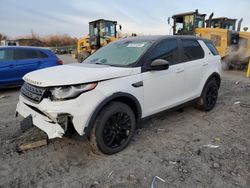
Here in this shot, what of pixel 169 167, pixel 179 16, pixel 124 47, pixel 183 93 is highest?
pixel 179 16

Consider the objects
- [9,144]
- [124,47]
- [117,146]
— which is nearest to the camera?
[117,146]

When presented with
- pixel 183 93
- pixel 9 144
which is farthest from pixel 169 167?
pixel 9 144

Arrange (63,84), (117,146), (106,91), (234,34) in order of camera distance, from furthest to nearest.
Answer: (234,34)
(117,146)
(106,91)
(63,84)

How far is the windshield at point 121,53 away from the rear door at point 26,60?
13.5 ft

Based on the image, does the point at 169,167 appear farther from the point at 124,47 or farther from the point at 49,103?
the point at 124,47

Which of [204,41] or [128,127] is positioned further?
[204,41]

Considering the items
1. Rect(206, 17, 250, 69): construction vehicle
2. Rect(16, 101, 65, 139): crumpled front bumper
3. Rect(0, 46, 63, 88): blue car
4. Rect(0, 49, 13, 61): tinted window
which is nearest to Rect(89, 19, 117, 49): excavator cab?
Rect(206, 17, 250, 69): construction vehicle

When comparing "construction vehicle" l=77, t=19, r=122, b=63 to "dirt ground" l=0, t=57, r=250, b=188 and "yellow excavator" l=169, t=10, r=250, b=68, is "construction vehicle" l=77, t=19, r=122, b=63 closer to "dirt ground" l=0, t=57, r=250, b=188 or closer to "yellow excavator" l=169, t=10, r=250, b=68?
"yellow excavator" l=169, t=10, r=250, b=68

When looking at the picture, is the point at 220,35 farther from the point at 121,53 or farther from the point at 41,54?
the point at 121,53

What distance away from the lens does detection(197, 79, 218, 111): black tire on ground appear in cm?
505

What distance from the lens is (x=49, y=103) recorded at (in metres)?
2.94

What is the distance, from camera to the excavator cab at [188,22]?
43.8 ft

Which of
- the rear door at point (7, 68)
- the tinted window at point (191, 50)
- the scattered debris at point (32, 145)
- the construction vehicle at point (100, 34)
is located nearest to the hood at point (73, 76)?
the scattered debris at point (32, 145)

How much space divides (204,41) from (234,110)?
1819mm
